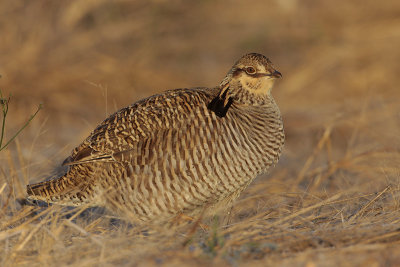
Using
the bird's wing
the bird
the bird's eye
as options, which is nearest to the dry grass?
the bird

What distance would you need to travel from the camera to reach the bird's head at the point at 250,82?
169 inches

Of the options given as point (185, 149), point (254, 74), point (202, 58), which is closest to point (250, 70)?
point (254, 74)

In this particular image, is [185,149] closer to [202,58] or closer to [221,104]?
[221,104]

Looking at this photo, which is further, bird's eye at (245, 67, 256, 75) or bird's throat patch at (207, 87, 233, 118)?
bird's eye at (245, 67, 256, 75)

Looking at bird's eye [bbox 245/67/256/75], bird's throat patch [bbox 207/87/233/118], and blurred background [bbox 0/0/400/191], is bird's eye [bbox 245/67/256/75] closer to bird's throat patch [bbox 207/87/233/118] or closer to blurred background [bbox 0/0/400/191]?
bird's throat patch [bbox 207/87/233/118]

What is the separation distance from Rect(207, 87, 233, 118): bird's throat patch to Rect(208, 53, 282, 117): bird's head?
1cm

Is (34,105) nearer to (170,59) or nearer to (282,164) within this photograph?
(170,59)

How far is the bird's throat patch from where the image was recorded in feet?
13.4

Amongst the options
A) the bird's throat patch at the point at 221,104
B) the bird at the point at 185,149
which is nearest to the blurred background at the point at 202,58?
the bird at the point at 185,149

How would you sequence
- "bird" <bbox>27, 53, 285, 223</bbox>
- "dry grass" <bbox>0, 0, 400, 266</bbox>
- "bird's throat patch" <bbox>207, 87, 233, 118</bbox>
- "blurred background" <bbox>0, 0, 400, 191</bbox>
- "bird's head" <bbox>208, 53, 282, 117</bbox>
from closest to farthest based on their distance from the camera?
"dry grass" <bbox>0, 0, 400, 266</bbox> < "bird" <bbox>27, 53, 285, 223</bbox> < "bird's throat patch" <bbox>207, 87, 233, 118</bbox> < "bird's head" <bbox>208, 53, 282, 117</bbox> < "blurred background" <bbox>0, 0, 400, 191</bbox>

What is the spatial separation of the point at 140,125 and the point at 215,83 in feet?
17.4

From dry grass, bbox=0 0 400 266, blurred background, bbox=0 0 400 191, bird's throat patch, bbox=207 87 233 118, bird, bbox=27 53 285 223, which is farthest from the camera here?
blurred background, bbox=0 0 400 191

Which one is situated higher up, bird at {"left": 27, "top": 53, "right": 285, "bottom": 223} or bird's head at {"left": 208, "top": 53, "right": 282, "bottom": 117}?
bird's head at {"left": 208, "top": 53, "right": 282, "bottom": 117}

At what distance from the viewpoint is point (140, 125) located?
13.5 ft
